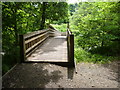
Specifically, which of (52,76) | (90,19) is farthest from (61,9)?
(52,76)

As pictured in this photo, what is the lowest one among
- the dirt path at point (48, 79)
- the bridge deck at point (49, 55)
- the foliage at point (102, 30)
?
the dirt path at point (48, 79)

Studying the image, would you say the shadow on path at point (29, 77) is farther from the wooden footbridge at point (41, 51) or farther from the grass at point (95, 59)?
the grass at point (95, 59)

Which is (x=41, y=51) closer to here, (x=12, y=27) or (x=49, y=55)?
(x=49, y=55)

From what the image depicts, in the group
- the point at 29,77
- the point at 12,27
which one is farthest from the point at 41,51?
the point at 29,77

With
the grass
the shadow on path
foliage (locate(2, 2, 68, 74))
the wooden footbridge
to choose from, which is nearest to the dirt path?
the shadow on path

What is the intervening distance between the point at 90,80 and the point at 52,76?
40.2 inches

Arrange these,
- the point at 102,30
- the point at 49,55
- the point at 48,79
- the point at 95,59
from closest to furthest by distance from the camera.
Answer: the point at 48,79 → the point at 49,55 → the point at 95,59 → the point at 102,30

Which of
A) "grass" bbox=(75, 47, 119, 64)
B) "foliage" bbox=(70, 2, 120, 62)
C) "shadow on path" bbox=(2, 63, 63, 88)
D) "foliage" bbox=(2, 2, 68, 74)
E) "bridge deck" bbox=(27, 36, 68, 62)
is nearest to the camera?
"shadow on path" bbox=(2, 63, 63, 88)

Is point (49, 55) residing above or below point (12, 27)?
below

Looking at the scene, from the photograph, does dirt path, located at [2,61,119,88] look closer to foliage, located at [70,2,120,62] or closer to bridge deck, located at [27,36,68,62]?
bridge deck, located at [27,36,68,62]

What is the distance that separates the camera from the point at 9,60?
13.4 feet

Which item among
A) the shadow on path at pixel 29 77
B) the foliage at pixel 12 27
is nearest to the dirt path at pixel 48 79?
the shadow on path at pixel 29 77

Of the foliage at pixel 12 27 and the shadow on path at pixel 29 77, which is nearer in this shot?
the shadow on path at pixel 29 77

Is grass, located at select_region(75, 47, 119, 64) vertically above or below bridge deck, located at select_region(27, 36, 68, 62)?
below
